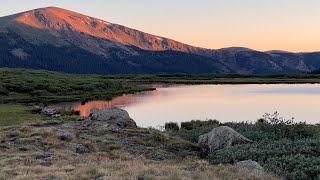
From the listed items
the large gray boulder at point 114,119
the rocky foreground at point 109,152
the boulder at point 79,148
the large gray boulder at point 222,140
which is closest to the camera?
the rocky foreground at point 109,152

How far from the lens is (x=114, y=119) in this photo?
3369 centimetres

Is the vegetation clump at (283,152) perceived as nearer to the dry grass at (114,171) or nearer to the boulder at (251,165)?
the boulder at (251,165)

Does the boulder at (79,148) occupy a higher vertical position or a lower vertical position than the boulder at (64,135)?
lower

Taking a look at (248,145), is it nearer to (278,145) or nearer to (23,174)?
(278,145)

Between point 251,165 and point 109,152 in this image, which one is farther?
point 109,152

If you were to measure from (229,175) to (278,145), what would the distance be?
767 centimetres

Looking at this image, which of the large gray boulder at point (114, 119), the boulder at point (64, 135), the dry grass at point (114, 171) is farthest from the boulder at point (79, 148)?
the large gray boulder at point (114, 119)

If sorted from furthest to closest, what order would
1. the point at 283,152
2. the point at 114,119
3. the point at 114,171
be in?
the point at 114,119 → the point at 283,152 → the point at 114,171

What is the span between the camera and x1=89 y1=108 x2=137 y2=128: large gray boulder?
108ft

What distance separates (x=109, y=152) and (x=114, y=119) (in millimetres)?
10593

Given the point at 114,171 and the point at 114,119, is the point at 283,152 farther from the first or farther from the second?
the point at 114,119

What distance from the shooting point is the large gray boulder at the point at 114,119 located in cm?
3278

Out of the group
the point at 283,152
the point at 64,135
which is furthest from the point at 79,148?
the point at 283,152

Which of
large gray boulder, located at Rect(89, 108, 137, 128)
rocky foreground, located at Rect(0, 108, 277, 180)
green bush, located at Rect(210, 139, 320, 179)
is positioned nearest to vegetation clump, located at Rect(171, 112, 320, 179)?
green bush, located at Rect(210, 139, 320, 179)
